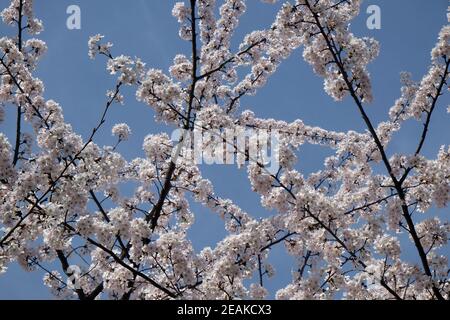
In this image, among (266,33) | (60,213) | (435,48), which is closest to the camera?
(60,213)

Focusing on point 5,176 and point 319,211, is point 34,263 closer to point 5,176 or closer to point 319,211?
point 5,176

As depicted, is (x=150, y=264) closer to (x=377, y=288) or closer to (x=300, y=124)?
(x=377, y=288)

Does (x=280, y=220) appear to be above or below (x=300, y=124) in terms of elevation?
below

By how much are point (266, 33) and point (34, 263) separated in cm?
846

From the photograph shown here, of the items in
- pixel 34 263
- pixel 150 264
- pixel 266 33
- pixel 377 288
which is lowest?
pixel 377 288

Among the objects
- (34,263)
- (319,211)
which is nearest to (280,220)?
(319,211)

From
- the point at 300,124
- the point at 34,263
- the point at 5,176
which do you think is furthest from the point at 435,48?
the point at 34,263

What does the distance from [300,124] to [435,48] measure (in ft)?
18.6

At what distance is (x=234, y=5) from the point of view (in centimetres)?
1502

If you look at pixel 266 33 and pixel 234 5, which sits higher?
pixel 234 5

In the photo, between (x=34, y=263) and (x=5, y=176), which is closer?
(x=5, y=176)

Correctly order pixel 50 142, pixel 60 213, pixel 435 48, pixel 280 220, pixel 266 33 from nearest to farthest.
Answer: pixel 60 213 < pixel 50 142 < pixel 435 48 < pixel 280 220 < pixel 266 33

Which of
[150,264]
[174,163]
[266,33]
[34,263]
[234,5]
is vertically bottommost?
[150,264]

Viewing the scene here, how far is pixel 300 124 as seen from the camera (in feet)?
52.2
